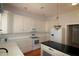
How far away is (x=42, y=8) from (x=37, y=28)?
0.75 feet

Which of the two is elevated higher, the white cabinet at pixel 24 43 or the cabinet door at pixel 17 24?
the cabinet door at pixel 17 24

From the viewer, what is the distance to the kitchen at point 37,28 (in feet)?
3.25

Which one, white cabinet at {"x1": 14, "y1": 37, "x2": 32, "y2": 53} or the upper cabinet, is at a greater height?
the upper cabinet

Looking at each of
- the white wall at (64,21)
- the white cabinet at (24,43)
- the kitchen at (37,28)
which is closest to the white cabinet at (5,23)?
the kitchen at (37,28)

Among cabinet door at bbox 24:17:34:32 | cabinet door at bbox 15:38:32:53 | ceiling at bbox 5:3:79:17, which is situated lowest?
cabinet door at bbox 15:38:32:53

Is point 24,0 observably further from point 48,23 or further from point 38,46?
point 38,46

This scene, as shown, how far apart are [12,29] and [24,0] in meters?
0.38

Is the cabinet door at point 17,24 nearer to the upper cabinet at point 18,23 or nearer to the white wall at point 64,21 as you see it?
the upper cabinet at point 18,23

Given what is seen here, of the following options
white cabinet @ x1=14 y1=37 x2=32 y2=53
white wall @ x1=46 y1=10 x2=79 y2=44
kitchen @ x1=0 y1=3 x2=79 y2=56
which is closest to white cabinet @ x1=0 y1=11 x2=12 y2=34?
kitchen @ x1=0 y1=3 x2=79 y2=56

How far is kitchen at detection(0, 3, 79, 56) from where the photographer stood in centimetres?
99

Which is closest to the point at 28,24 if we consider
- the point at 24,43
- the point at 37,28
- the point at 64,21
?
the point at 37,28

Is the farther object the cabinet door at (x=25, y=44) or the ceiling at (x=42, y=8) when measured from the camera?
the cabinet door at (x=25, y=44)

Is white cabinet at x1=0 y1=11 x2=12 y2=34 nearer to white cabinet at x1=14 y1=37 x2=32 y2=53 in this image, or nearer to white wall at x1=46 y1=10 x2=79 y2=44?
white cabinet at x1=14 y1=37 x2=32 y2=53

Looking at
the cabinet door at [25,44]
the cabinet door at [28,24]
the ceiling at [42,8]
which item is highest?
the ceiling at [42,8]
